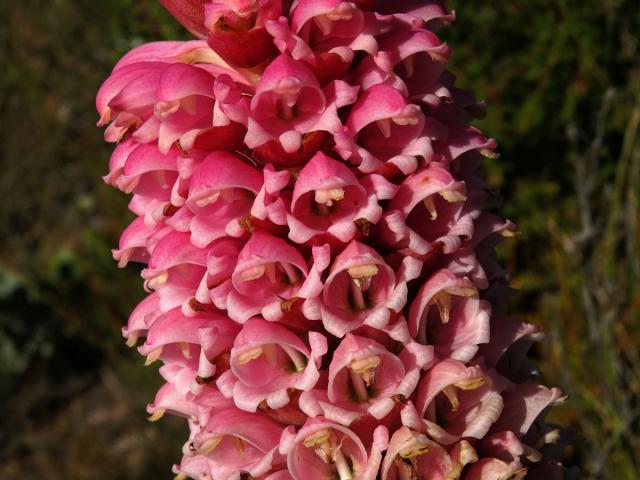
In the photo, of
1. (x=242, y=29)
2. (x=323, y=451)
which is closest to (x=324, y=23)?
(x=242, y=29)

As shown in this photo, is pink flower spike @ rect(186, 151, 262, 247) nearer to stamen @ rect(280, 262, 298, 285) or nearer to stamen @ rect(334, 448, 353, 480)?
stamen @ rect(280, 262, 298, 285)

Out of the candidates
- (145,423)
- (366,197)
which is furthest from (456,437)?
(145,423)

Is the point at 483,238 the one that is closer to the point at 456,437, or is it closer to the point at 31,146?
the point at 456,437

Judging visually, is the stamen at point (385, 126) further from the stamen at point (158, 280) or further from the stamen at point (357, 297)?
the stamen at point (158, 280)

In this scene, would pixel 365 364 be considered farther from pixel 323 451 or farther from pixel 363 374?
pixel 323 451

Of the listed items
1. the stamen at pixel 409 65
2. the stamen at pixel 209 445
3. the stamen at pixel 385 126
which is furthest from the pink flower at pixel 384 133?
the stamen at pixel 209 445

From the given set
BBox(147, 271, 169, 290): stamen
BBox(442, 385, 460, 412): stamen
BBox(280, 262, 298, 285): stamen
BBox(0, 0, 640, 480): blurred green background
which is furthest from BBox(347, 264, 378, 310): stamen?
BBox(0, 0, 640, 480): blurred green background

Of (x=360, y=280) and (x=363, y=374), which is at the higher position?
(x=360, y=280)

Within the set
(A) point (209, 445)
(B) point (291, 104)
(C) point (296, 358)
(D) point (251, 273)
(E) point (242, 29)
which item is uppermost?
(E) point (242, 29)
